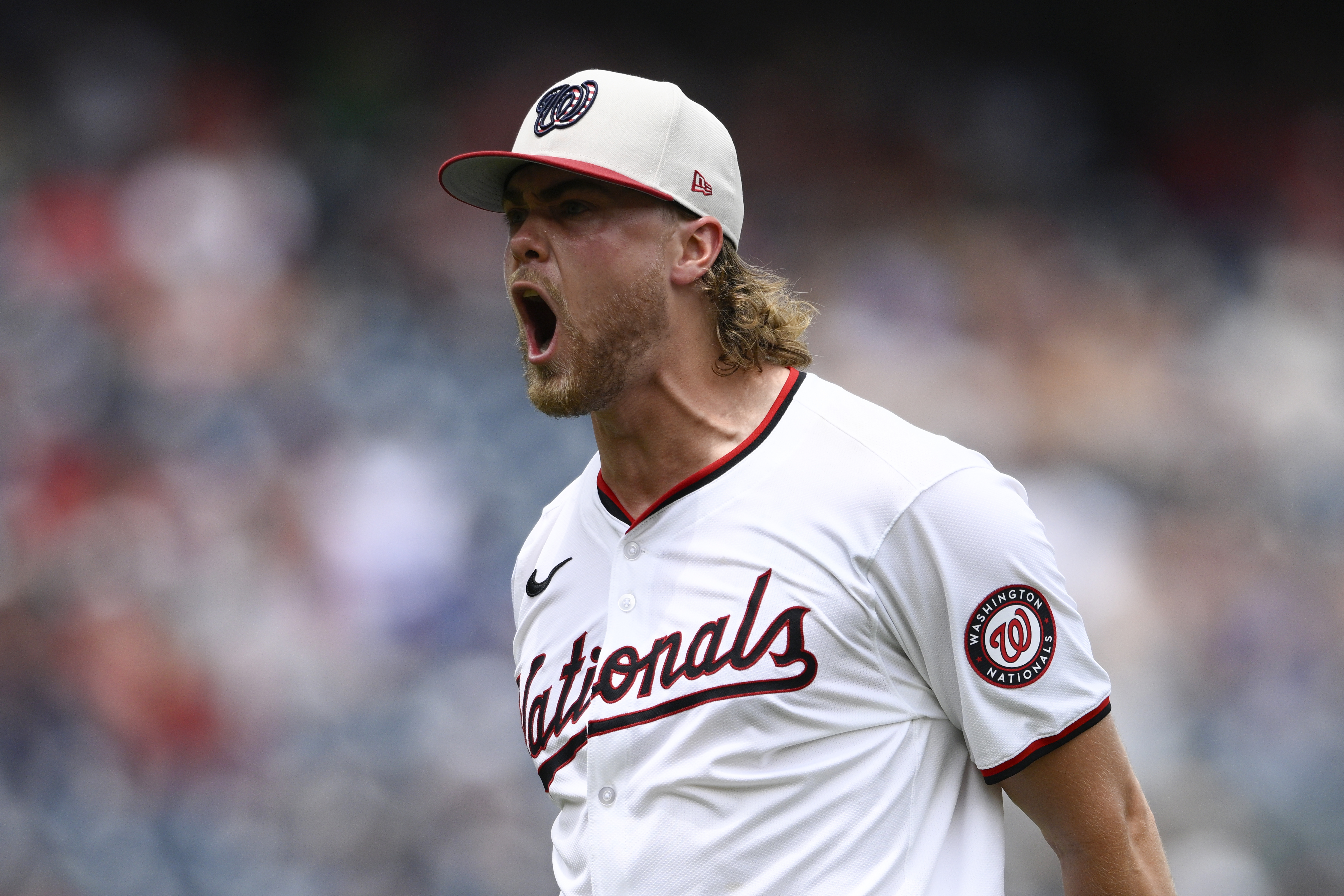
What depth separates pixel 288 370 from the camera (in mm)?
4945

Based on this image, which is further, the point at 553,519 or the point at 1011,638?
the point at 553,519

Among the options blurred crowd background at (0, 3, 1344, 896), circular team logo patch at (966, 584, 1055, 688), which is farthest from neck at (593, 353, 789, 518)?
blurred crowd background at (0, 3, 1344, 896)

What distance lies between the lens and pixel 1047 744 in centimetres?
179

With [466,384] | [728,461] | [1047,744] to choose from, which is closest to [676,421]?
[728,461]

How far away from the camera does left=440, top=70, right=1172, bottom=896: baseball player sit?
5.92ft

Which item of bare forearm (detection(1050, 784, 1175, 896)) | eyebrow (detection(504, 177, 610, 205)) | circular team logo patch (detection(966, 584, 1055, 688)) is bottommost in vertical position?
bare forearm (detection(1050, 784, 1175, 896))

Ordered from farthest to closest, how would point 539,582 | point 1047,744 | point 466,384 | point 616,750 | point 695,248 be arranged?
point 466,384, point 539,582, point 695,248, point 616,750, point 1047,744

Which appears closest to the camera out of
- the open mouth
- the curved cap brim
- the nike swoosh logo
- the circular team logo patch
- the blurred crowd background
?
the circular team logo patch

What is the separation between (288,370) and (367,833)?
6.00 feet

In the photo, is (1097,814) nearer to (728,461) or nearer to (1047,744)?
(1047,744)

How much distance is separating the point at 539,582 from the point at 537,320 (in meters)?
0.49

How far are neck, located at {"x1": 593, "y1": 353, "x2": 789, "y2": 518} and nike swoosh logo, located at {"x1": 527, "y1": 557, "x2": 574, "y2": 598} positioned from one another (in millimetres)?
185

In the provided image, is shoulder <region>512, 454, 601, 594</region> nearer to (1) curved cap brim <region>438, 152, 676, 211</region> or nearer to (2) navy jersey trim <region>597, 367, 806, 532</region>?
(2) navy jersey trim <region>597, 367, 806, 532</region>

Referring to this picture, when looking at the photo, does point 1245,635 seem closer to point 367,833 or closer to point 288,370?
point 367,833
